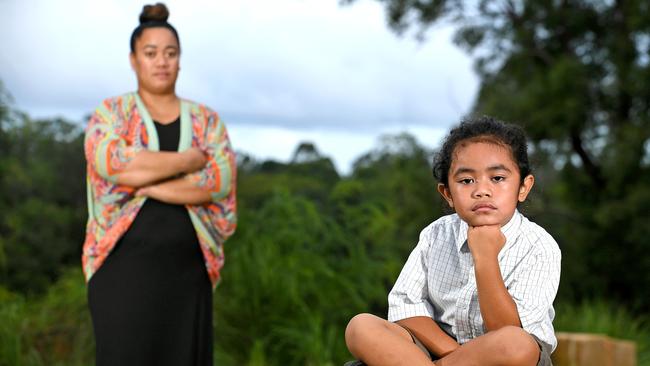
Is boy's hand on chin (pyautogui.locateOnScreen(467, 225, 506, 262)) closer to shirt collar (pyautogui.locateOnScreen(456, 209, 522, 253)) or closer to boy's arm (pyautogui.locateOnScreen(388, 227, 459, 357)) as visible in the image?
shirt collar (pyautogui.locateOnScreen(456, 209, 522, 253))

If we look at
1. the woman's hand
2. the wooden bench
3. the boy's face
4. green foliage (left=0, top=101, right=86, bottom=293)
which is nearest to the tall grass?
the wooden bench

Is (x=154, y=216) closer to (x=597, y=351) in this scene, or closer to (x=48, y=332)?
(x=48, y=332)

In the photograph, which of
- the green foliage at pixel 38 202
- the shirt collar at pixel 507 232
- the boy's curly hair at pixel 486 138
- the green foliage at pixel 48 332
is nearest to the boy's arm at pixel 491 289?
the shirt collar at pixel 507 232

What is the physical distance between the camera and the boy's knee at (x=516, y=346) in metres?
2.40

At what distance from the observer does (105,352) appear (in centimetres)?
393

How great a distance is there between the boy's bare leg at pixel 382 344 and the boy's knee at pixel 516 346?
0.71 ft

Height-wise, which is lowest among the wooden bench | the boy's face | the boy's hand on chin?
the wooden bench

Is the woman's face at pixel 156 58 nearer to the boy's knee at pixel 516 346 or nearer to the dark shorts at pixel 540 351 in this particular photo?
the dark shorts at pixel 540 351

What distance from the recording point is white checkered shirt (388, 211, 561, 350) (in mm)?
2602

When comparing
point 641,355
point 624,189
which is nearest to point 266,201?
point 641,355

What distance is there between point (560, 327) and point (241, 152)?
413 cm

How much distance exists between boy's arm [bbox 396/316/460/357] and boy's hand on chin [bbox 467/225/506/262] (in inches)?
11.8

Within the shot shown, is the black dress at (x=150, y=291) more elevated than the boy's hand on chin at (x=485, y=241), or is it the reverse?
the boy's hand on chin at (x=485, y=241)

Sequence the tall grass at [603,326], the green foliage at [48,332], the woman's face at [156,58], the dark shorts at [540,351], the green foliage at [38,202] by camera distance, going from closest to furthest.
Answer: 1. the dark shorts at [540,351]
2. the woman's face at [156,58]
3. the green foliage at [48,332]
4. the tall grass at [603,326]
5. the green foliage at [38,202]
